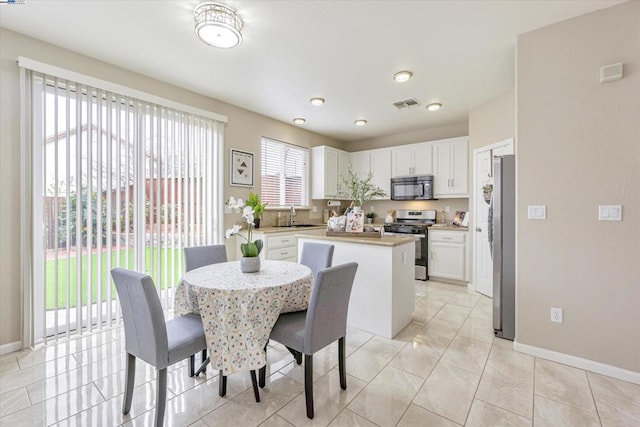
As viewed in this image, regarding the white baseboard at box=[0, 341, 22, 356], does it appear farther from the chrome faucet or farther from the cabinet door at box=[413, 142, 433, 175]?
the cabinet door at box=[413, 142, 433, 175]

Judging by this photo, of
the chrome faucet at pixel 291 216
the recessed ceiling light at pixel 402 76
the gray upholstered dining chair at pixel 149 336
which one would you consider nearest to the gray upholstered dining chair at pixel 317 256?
the gray upholstered dining chair at pixel 149 336

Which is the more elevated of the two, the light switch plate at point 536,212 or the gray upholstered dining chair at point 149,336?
the light switch plate at point 536,212

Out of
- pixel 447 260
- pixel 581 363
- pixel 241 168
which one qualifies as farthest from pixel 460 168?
pixel 241 168

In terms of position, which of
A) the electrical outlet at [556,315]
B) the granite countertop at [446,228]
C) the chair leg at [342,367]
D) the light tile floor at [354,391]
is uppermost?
the granite countertop at [446,228]

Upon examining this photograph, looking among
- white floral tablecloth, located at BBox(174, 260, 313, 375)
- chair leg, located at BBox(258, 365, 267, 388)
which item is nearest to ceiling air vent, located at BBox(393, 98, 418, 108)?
white floral tablecloth, located at BBox(174, 260, 313, 375)

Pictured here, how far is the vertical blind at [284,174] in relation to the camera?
15.2ft

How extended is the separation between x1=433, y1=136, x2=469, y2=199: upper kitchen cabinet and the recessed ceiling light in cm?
211

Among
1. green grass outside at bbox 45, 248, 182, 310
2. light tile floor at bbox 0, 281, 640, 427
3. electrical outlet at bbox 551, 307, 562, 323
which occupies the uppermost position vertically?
green grass outside at bbox 45, 248, 182, 310

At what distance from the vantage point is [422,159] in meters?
5.10

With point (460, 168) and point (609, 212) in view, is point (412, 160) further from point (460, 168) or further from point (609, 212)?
point (609, 212)

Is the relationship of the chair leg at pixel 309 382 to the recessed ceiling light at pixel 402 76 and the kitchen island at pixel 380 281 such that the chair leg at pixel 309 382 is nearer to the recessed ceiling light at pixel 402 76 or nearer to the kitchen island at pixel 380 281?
the kitchen island at pixel 380 281

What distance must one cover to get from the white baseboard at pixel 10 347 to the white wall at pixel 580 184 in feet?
14.2

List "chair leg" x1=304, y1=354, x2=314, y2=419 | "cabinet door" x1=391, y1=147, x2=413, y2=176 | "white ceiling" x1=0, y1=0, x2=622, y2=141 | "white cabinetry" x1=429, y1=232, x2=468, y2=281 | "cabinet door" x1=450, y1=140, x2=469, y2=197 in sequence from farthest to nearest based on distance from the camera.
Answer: "cabinet door" x1=391, y1=147, x2=413, y2=176
"cabinet door" x1=450, y1=140, x2=469, y2=197
"white cabinetry" x1=429, y1=232, x2=468, y2=281
"white ceiling" x1=0, y1=0, x2=622, y2=141
"chair leg" x1=304, y1=354, x2=314, y2=419

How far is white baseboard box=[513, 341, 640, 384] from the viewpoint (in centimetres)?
198
